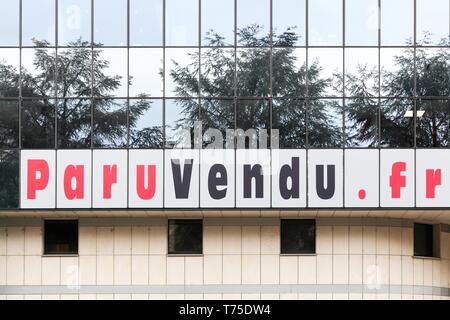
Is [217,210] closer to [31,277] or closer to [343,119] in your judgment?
[343,119]

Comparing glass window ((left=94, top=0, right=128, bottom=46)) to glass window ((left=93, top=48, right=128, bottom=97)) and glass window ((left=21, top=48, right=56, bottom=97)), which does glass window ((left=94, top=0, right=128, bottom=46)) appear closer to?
glass window ((left=93, top=48, right=128, bottom=97))

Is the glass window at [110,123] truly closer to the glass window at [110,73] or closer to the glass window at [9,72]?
the glass window at [110,73]

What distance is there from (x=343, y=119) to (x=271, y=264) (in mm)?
5416

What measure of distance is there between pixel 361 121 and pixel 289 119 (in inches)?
90.4

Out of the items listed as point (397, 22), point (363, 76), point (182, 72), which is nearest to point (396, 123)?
point (363, 76)

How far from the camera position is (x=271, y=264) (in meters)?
24.4

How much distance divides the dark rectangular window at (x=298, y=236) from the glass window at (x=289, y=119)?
3097 millimetres

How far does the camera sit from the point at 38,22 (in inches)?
922

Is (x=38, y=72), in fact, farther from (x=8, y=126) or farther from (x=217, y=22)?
(x=217, y=22)

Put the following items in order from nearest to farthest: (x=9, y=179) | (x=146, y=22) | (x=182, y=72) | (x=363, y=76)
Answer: (x=9, y=179) → (x=363, y=76) → (x=182, y=72) → (x=146, y=22)

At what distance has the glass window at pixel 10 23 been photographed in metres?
23.3

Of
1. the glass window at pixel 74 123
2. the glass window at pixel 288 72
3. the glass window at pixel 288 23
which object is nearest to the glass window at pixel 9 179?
the glass window at pixel 74 123

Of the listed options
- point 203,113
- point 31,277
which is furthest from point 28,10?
point 31,277

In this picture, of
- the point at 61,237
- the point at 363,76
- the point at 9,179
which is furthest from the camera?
the point at 61,237
